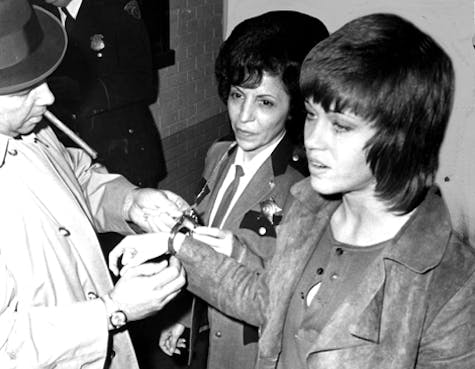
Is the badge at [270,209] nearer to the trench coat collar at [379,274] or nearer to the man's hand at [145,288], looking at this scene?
the man's hand at [145,288]

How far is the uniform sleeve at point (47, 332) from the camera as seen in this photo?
147 cm

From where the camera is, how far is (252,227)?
205cm

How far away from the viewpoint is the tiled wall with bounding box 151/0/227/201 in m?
5.40

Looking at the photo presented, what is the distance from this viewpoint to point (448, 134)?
3.79m

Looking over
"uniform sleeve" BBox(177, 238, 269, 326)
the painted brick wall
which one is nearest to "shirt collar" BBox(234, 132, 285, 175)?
"uniform sleeve" BBox(177, 238, 269, 326)

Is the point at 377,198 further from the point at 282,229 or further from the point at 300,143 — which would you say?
the point at 300,143

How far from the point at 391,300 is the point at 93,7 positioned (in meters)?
2.80

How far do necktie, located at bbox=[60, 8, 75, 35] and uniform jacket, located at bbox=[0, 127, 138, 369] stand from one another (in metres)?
1.76

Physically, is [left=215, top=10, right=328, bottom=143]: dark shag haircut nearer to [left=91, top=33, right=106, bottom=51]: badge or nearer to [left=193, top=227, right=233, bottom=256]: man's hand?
[left=193, top=227, right=233, bottom=256]: man's hand

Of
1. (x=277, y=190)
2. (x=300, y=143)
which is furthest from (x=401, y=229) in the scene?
(x=300, y=143)

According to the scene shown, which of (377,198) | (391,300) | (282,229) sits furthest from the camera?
(282,229)

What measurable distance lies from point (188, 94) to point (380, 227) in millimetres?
4453

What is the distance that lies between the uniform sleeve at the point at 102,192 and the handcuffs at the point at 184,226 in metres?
0.26

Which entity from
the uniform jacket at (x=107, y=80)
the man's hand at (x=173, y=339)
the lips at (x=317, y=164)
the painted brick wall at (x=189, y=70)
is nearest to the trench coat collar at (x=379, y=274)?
the lips at (x=317, y=164)
